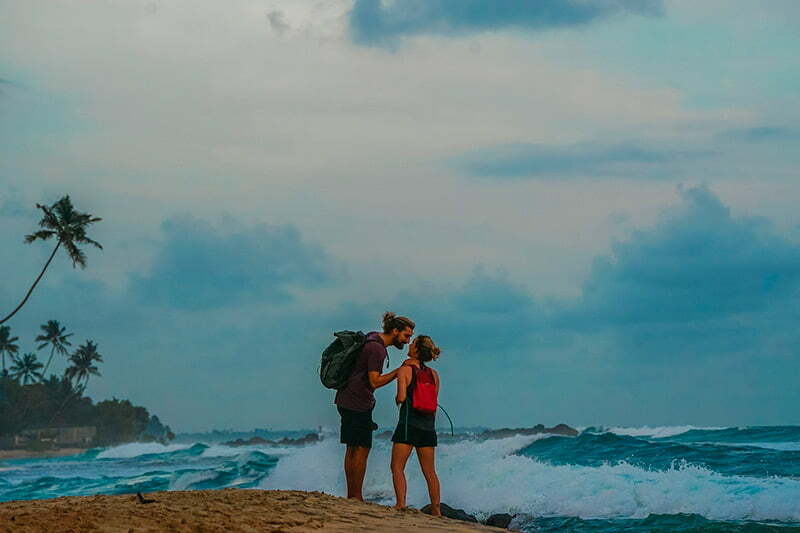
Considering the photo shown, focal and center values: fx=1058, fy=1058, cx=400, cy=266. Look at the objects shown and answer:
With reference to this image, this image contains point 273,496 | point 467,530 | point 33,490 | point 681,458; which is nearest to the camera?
point 467,530

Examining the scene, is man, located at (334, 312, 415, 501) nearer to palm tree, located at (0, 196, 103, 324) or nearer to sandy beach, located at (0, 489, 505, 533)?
sandy beach, located at (0, 489, 505, 533)

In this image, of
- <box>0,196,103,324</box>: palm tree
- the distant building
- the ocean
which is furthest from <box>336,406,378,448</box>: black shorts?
the distant building

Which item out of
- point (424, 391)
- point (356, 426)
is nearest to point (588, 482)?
point (424, 391)

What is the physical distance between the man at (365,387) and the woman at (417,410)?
0.51 feet

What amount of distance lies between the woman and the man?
0.51 feet

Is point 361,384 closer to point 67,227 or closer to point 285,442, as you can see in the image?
point 67,227

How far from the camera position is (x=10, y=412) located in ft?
360

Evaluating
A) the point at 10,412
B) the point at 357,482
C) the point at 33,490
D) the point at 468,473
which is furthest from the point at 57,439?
the point at 357,482

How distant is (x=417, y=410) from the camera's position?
31.2ft

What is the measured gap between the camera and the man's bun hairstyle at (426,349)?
9469 mm

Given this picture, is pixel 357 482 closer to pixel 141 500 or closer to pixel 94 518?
pixel 141 500

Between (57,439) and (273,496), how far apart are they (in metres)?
112

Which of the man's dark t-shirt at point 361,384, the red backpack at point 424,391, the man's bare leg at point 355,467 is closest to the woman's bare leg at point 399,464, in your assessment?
the man's bare leg at point 355,467

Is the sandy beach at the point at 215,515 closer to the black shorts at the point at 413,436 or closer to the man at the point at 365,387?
the man at the point at 365,387
